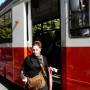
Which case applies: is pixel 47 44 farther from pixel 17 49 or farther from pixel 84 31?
pixel 84 31

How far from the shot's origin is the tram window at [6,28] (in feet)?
35.4

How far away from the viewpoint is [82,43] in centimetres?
631

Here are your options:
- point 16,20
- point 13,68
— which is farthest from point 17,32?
point 13,68

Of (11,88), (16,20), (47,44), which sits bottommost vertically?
(11,88)

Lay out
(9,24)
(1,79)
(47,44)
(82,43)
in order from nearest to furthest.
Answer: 1. (82,43)
2. (47,44)
3. (9,24)
4. (1,79)

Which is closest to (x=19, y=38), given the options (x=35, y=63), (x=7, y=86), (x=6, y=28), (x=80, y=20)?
(x=6, y=28)

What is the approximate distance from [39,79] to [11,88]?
510 centimetres

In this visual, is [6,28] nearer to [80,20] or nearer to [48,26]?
[48,26]

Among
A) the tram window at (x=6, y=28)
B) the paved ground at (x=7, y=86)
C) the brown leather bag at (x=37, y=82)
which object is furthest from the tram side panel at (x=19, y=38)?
the brown leather bag at (x=37, y=82)

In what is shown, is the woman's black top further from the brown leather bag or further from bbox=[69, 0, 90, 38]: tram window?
bbox=[69, 0, 90, 38]: tram window

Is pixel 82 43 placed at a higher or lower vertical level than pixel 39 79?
higher

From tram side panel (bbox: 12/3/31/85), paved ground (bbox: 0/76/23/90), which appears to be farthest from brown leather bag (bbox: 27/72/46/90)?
paved ground (bbox: 0/76/23/90)

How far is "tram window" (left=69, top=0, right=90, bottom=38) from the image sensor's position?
20.6ft

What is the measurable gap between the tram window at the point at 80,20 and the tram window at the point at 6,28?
Answer: 424cm
